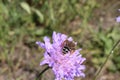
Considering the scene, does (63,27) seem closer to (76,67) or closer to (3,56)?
(3,56)

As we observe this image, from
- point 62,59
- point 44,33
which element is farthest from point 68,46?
point 44,33

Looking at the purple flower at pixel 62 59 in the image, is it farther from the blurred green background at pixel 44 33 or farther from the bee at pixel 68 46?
the blurred green background at pixel 44 33

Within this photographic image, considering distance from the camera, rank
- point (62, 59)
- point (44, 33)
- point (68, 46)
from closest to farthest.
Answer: point (68, 46) → point (62, 59) → point (44, 33)

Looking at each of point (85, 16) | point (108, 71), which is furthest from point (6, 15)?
point (108, 71)

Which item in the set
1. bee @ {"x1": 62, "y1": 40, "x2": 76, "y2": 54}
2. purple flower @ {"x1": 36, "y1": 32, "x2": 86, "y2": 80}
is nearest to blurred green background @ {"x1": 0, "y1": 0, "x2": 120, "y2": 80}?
purple flower @ {"x1": 36, "y1": 32, "x2": 86, "y2": 80}

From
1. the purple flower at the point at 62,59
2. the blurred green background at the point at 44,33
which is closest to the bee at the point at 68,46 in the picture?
the purple flower at the point at 62,59

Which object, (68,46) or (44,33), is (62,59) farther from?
(44,33)
